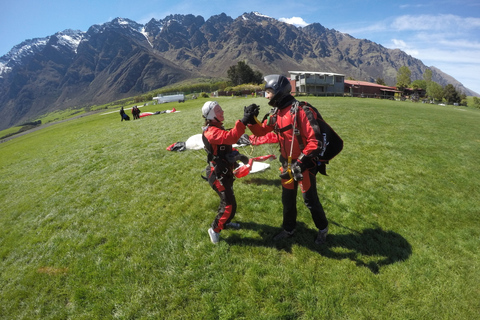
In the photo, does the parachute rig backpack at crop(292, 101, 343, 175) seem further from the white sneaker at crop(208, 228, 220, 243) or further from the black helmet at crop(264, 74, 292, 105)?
the white sneaker at crop(208, 228, 220, 243)

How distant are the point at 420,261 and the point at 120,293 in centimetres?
670

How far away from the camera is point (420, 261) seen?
5016 mm

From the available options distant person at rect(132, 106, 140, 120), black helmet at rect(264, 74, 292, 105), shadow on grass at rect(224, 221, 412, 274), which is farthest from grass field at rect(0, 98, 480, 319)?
distant person at rect(132, 106, 140, 120)

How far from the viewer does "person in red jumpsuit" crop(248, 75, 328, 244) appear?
449 centimetres

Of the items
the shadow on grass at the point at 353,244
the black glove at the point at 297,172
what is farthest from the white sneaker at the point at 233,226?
the black glove at the point at 297,172

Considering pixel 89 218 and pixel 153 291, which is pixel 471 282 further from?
pixel 89 218

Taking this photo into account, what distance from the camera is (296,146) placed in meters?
4.81

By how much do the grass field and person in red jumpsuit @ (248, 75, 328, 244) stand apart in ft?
3.59

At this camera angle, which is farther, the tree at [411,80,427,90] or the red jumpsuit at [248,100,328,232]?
the tree at [411,80,427,90]

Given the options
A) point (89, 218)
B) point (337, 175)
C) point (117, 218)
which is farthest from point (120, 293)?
point (337, 175)

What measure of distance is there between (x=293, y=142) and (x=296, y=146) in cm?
12

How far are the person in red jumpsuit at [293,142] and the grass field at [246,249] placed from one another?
1.09 m

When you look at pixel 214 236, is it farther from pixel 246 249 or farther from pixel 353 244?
pixel 353 244

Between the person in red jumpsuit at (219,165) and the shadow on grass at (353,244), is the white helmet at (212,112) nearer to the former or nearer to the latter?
the person in red jumpsuit at (219,165)
